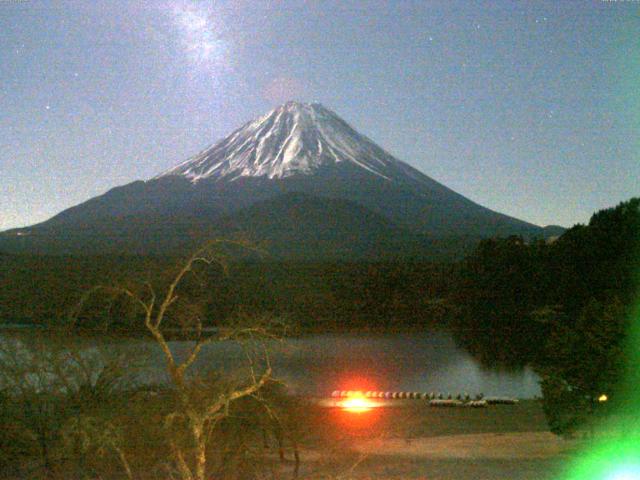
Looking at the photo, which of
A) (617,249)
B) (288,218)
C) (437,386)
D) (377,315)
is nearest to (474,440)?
(437,386)

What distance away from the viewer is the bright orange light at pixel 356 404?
69.8 ft

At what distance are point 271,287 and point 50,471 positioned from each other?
1749 inches

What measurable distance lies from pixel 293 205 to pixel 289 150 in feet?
55.0

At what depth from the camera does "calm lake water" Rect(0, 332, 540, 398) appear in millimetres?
26278

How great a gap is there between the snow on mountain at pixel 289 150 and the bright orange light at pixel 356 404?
83.7 meters

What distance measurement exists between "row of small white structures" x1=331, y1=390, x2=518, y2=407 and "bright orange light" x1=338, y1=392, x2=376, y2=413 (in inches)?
5.8

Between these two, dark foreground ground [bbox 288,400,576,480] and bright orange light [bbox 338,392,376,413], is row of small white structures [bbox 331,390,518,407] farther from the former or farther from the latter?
dark foreground ground [bbox 288,400,576,480]

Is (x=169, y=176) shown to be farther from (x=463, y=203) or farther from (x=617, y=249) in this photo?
(x=617, y=249)

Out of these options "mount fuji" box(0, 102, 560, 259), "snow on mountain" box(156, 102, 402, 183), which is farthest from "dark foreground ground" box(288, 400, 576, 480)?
"snow on mountain" box(156, 102, 402, 183)

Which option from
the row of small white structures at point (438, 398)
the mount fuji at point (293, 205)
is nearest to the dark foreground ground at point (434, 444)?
the row of small white structures at point (438, 398)

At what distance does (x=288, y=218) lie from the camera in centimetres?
9425

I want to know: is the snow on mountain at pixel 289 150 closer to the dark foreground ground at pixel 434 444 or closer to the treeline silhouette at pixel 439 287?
the treeline silhouette at pixel 439 287

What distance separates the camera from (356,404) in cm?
2244

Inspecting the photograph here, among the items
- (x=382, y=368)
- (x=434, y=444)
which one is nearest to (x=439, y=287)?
(x=382, y=368)
